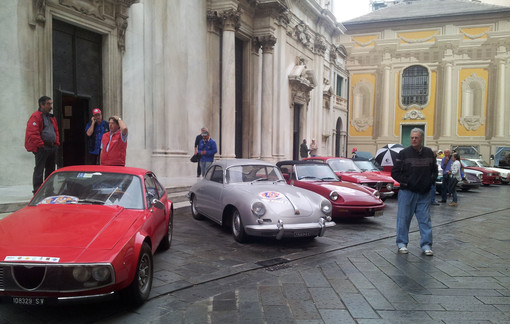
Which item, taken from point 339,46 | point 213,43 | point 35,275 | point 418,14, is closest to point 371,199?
point 35,275

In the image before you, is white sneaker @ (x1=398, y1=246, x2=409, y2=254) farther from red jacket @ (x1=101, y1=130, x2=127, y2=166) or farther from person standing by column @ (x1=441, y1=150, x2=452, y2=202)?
person standing by column @ (x1=441, y1=150, x2=452, y2=202)

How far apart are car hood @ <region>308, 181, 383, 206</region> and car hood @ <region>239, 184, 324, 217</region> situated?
1.61 metres

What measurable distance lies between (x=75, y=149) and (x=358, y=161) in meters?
8.43

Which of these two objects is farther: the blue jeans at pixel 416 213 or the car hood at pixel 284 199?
the car hood at pixel 284 199

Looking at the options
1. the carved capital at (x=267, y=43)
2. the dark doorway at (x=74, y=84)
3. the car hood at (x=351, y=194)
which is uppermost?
the carved capital at (x=267, y=43)

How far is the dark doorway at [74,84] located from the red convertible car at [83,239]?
5961 mm

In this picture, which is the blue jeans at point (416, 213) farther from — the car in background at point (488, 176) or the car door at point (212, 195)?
the car in background at point (488, 176)

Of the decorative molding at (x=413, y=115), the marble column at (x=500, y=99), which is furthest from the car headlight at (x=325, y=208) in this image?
the marble column at (x=500, y=99)

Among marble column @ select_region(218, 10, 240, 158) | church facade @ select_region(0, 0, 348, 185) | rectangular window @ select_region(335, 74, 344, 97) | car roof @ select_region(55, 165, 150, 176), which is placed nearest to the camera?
car roof @ select_region(55, 165, 150, 176)

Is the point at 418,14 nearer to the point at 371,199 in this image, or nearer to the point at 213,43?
the point at 213,43

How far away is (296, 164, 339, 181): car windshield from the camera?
8648 mm

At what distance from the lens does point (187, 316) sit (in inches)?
128

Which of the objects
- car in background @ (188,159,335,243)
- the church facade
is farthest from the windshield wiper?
the church facade

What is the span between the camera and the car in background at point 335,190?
300 inches
